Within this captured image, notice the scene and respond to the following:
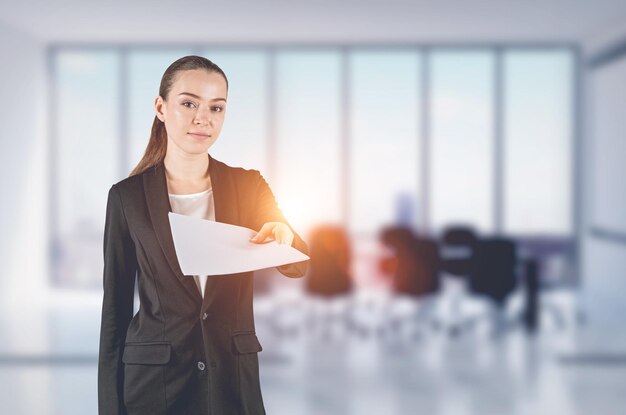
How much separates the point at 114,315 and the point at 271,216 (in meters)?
0.38

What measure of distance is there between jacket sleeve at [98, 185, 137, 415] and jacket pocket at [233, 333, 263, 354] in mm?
240

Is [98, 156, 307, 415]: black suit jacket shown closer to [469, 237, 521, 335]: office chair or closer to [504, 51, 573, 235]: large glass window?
[469, 237, 521, 335]: office chair

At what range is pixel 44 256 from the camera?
7.52 meters

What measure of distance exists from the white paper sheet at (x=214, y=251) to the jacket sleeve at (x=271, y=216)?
80mm

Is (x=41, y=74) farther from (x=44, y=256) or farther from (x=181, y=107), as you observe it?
(x=181, y=107)

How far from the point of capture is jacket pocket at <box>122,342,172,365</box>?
1175mm

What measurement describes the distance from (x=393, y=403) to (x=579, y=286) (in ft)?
16.2

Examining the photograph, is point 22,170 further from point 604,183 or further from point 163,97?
point 604,183

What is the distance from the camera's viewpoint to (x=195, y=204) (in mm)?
1233

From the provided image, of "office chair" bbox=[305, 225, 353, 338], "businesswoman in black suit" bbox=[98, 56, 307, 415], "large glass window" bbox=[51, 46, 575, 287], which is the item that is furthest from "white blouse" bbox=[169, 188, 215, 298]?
"large glass window" bbox=[51, 46, 575, 287]

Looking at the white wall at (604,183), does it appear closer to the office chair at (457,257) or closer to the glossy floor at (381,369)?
the glossy floor at (381,369)

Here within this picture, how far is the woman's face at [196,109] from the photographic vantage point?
3.76 ft

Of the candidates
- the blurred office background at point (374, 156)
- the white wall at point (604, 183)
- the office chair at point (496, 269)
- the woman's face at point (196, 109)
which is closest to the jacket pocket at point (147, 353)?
the woman's face at point (196, 109)

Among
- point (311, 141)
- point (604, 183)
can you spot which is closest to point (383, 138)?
point (311, 141)
